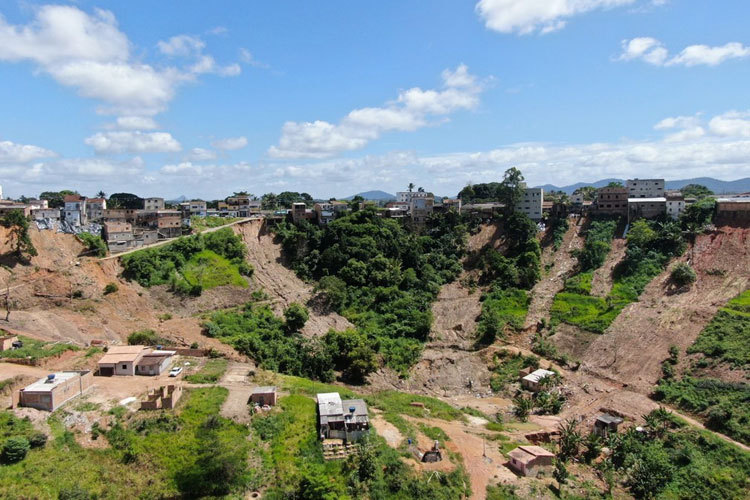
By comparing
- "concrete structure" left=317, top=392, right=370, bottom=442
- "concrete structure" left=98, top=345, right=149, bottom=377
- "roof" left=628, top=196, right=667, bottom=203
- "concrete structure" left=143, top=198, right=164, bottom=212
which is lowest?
"concrete structure" left=317, top=392, right=370, bottom=442

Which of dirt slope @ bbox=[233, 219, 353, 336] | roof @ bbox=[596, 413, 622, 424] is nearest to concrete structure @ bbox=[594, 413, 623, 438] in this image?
roof @ bbox=[596, 413, 622, 424]

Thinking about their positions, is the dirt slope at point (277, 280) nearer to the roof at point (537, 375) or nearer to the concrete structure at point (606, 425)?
the roof at point (537, 375)

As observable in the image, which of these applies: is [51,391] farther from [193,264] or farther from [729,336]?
[729,336]

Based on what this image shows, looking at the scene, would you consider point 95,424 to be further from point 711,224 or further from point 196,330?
point 711,224

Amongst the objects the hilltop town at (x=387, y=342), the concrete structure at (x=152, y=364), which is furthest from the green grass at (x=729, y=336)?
the concrete structure at (x=152, y=364)

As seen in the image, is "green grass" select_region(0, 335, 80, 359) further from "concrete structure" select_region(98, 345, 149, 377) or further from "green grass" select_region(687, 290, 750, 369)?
"green grass" select_region(687, 290, 750, 369)

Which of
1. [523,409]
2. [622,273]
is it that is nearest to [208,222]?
[523,409]
